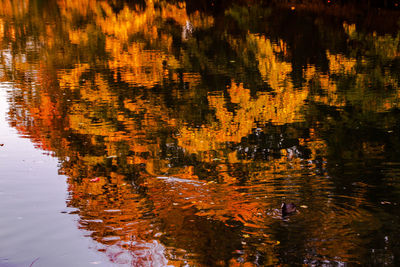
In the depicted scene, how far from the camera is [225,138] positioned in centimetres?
1145

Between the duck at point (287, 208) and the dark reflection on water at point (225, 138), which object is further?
the duck at point (287, 208)

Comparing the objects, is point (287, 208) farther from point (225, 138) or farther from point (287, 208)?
point (225, 138)

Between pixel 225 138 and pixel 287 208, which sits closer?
pixel 287 208

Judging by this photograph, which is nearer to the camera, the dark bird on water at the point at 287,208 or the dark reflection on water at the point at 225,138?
the dark reflection on water at the point at 225,138

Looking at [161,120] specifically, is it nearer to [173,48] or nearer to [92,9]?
[173,48]

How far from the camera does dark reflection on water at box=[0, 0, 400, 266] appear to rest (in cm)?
682

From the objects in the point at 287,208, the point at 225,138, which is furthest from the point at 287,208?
the point at 225,138

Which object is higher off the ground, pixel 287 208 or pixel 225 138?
pixel 225 138

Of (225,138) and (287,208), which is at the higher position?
(225,138)

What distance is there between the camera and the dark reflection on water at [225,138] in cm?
682

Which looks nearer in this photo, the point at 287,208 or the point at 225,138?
the point at 287,208

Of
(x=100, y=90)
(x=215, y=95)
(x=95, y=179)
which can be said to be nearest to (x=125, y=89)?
(x=100, y=90)

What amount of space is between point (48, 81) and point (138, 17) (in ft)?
69.4

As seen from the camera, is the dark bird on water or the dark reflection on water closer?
the dark reflection on water
